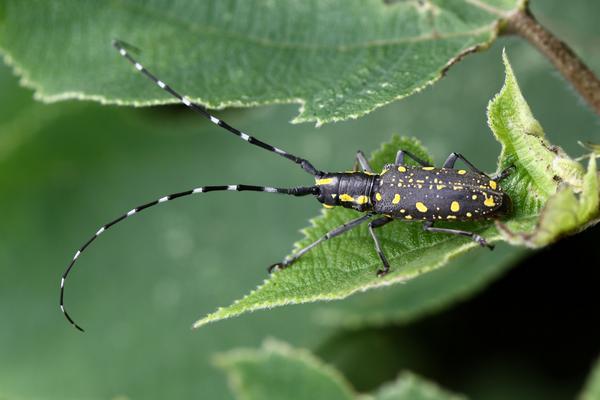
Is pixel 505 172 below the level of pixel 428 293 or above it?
below

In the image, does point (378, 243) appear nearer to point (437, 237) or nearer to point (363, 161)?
point (437, 237)

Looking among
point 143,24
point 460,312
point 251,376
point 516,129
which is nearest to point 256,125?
point 143,24

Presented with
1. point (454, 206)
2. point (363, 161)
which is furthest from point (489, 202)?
point (363, 161)

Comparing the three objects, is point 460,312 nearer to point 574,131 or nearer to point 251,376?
point 574,131

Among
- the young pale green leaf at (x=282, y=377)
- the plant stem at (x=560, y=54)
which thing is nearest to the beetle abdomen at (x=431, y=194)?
the plant stem at (x=560, y=54)

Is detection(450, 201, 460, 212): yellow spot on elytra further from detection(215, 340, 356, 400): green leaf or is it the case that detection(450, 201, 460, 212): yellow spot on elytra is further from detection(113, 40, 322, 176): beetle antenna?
detection(215, 340, 356, 400): green leaf
